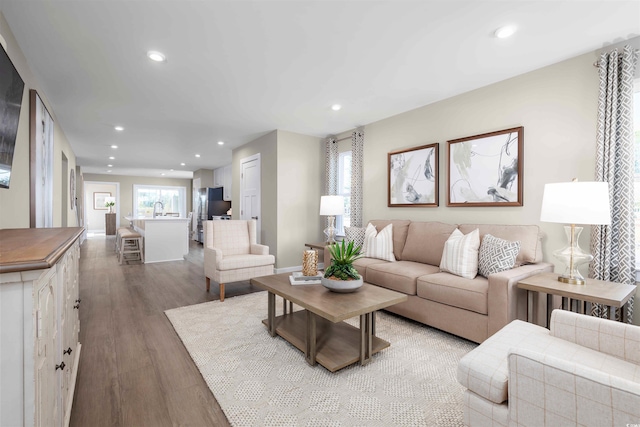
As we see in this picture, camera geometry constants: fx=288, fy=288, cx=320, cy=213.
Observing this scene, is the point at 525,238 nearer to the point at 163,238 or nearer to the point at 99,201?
the point at 163,238

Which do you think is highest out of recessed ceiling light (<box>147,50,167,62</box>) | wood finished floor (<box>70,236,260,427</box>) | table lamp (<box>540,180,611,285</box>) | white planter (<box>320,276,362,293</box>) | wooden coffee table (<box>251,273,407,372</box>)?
recessed ceiling light (<box>147,50,167,62</box>)

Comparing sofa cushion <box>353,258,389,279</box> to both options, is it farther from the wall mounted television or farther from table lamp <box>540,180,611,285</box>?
the wall mounted television

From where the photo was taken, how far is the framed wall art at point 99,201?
12.5 meters

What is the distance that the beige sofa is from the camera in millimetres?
2221

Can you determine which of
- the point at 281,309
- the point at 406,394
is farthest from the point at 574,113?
the point at 281,309

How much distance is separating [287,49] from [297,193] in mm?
2860

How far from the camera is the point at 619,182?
230 centimetres

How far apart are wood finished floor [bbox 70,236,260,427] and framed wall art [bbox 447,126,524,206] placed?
3072 millimetres

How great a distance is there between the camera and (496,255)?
251cm

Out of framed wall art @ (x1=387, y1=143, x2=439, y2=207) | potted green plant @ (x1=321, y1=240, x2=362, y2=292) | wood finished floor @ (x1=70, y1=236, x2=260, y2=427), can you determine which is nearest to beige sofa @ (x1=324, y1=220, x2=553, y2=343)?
framed wall art @ (x1=387, y1=143, x2=439, y2=207)

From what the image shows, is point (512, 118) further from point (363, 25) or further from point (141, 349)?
A: point (141, 349)

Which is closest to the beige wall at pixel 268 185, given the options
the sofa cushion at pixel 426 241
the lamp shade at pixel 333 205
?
the lamp shade at pixel 333 205

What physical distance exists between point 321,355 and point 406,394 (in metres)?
0.60

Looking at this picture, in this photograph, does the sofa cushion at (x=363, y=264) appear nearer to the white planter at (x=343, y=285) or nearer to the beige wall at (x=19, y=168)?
the white planter at (x=343, y=285)
